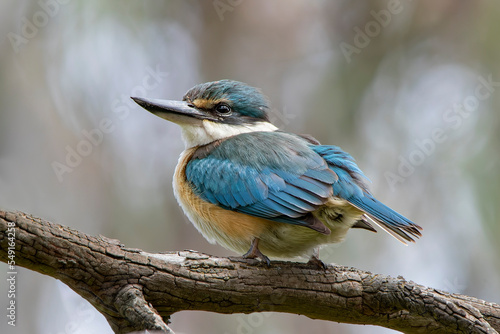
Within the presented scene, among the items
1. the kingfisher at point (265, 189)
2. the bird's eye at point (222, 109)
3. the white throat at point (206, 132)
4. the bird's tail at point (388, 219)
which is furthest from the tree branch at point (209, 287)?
the bird's eye at point (222, 109)

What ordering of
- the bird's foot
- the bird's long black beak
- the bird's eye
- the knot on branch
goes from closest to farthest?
1. the knot on branch
2. the bird's foot
3. the bird's long black beak
4. the bird's eye

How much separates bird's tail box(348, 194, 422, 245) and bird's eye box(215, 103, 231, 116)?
1.59 metres

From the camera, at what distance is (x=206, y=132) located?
4.98 metres

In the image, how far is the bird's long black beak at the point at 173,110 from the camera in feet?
15.5

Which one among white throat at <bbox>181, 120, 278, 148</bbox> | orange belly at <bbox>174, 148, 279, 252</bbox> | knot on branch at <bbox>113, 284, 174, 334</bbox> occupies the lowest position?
knot on branch at <bbox>113, 284, 174, 334</bbox>

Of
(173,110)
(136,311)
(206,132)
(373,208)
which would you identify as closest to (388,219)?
(373,208)

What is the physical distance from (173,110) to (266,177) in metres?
1.10

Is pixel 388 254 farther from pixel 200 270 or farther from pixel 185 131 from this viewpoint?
pixel 200 270

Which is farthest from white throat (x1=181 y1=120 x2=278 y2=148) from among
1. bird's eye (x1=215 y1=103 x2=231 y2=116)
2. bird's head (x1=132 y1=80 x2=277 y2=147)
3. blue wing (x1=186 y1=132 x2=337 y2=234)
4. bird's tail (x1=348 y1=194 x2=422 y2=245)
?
bird's tail (x1=348 y1=194 x2=422 y2=245)

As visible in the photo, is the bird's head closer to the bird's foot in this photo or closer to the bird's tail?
the bird's foot

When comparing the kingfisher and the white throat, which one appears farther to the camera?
the white throat

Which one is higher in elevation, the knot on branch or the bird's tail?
the bird's tail

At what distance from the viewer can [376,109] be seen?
7629mm

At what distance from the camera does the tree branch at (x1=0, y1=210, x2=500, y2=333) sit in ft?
10.1
